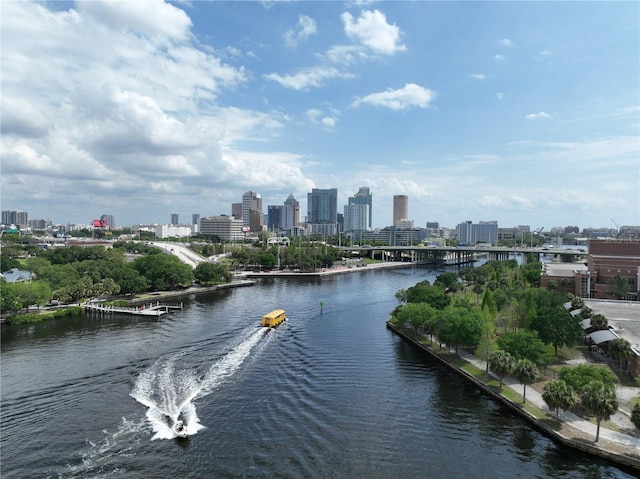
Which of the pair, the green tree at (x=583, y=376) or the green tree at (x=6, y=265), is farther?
the green tree at (x=6, y=265)

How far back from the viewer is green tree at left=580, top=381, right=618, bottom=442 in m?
26.2

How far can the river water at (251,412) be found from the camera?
25.2 meters

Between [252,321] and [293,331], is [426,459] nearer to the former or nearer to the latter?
[293,331]

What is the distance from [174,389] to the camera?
35688 mm

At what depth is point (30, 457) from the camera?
25.6 meters

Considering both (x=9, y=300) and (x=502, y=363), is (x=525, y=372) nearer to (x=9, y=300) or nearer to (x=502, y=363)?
(x=502, y=363)

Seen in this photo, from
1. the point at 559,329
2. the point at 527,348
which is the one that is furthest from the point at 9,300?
the point at 559,329

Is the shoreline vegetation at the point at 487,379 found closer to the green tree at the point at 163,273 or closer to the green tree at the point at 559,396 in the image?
the green tree at the point at 559,396

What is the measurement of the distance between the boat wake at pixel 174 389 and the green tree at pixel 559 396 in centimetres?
2361

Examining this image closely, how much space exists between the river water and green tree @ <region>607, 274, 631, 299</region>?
3680 centimetres

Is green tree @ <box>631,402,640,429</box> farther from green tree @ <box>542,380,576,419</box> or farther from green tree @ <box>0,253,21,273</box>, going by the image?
green tree @ <box>0,253,21,273</box>

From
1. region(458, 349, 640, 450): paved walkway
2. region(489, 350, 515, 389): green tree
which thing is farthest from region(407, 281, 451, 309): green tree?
region(489, 350, 515, 389): green tree

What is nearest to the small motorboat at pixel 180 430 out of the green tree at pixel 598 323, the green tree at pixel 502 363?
the green tree at pixel 502 363

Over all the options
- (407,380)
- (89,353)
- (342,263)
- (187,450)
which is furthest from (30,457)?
(342,263)
